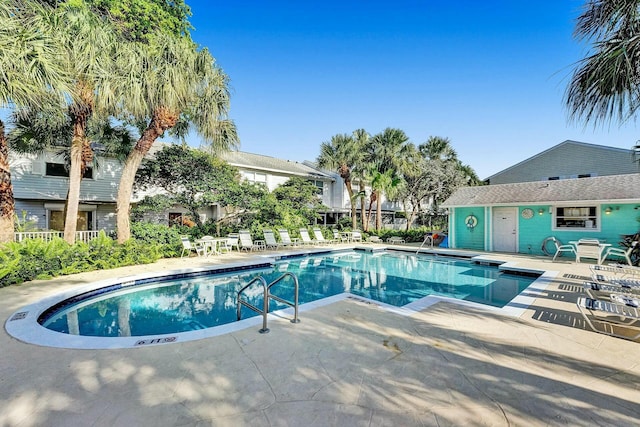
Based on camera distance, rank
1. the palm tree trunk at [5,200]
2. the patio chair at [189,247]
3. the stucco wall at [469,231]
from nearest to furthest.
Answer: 1. the palm tree trunk at [5,200]
2. the patio chair at [189,247]
3. the stucco wall at [469,231]

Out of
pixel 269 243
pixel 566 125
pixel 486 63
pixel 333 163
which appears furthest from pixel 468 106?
pixel 566 125

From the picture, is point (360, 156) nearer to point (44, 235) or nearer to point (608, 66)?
point (44, 235)

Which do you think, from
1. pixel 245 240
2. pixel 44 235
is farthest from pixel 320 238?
pixel 44 235

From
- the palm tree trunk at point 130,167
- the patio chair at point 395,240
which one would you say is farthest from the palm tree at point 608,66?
the patio chair at point 395,240

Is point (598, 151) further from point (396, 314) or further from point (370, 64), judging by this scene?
point (396, 314)

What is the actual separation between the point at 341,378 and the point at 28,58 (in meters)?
9.56

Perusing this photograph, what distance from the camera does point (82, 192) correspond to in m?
15.9

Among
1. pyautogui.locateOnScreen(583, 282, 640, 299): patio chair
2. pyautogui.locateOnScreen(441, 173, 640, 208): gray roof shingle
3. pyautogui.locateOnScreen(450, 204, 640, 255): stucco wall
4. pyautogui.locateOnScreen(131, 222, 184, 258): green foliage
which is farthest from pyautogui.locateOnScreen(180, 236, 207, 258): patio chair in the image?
pyautogui.locateOnScreen(450, 204, 640, 255): stucco wall

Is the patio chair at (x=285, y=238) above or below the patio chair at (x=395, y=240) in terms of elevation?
above

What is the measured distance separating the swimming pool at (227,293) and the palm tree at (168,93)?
14.5 ft

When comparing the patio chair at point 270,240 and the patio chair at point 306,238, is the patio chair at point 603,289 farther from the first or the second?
the patio chair at point 306,238

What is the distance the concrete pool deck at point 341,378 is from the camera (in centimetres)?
264

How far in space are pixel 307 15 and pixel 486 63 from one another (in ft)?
28.9

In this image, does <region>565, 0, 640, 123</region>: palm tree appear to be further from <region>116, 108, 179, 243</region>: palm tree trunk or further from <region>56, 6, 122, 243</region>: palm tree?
<region>116, 108, 179, 243</region>: palm tree trunk
